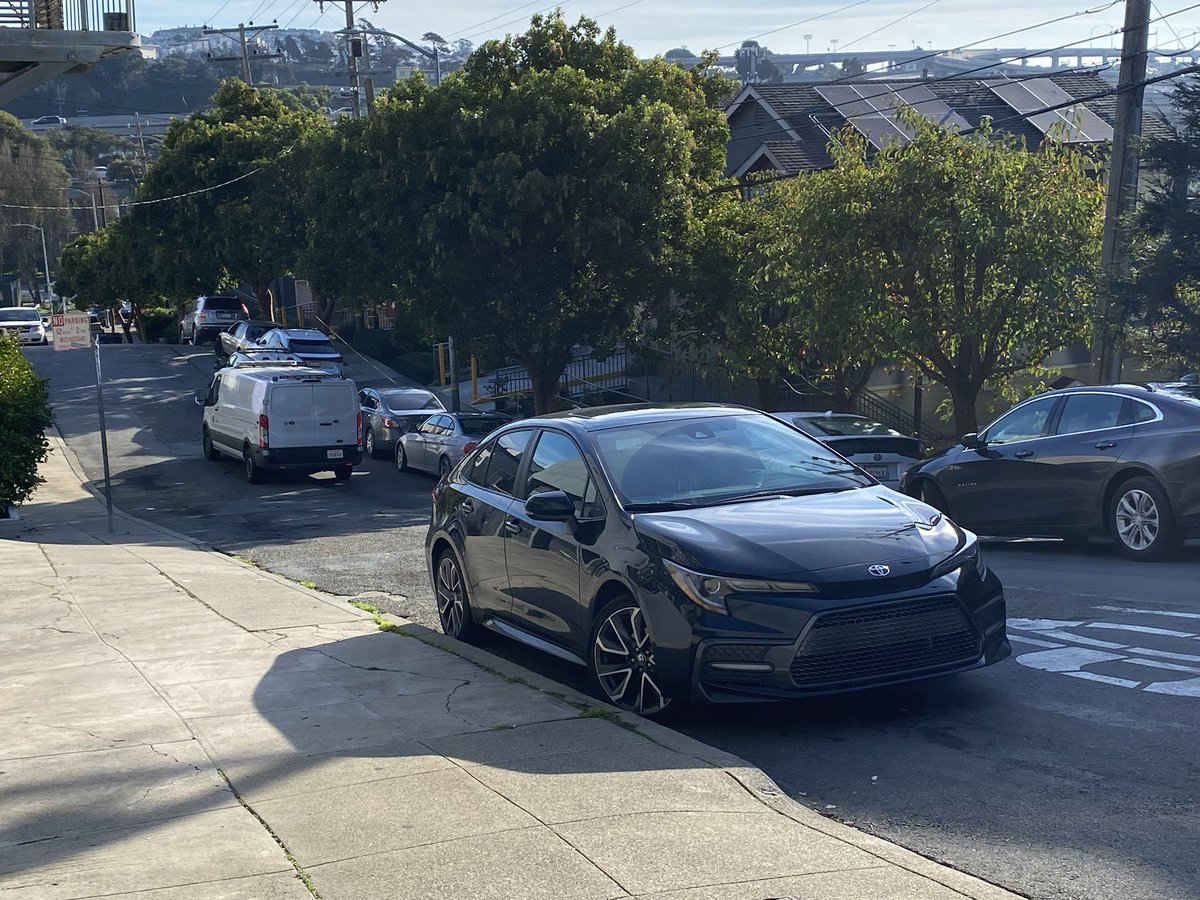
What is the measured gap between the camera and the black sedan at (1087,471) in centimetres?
1128

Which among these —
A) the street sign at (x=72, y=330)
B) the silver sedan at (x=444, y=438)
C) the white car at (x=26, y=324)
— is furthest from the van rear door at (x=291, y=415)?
the white car at (x=26, y=324)

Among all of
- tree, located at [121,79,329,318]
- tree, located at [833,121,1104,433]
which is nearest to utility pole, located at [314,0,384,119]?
tree, located at [121,79,329,318]

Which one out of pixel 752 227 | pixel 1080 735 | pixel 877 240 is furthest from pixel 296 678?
pixel 752 227

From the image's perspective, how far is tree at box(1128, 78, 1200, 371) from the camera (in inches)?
670

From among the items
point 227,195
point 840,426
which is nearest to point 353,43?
point 227,195

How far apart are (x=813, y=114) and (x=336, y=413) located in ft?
65.3

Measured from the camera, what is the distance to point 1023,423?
42.5ft

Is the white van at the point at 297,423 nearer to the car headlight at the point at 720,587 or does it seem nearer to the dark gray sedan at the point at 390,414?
the dark gray sedan at the point at 390,414

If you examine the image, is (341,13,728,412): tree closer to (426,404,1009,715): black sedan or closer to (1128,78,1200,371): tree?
(1128,78,1200,371): tree

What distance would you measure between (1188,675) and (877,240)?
14.2m

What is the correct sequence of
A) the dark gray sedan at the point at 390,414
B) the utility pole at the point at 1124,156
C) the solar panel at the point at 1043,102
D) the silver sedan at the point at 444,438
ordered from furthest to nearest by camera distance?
the solar panel at the point at 1043,102, the dark gray sedan at the point at 390,414, the silver sedan at the point at 444,438, the utility pole at the point at 1124,156

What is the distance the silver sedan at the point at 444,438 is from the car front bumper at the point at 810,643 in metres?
16.4

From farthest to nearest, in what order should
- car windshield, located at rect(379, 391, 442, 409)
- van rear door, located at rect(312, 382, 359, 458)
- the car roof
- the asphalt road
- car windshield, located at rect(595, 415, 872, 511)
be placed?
car windshield, located at rect(379, 391, 442, 409) < van rear door, located at rect(312, 382, 359, 458) < the car roof < car windshield, located at rect(595, 415, 872, 511) < the asphalt road

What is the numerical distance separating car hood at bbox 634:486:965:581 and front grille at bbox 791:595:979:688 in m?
0.20
